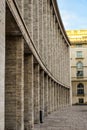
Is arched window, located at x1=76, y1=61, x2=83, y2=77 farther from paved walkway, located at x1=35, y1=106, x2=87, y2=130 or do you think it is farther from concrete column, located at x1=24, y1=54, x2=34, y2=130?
concrete column, located at x1=24, y1=54, x2=34, y2=130

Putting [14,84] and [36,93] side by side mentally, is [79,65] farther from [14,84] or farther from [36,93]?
[14,84]

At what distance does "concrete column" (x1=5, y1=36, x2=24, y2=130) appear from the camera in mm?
18094

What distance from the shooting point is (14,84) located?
18.4 m

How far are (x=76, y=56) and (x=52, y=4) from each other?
5057cm

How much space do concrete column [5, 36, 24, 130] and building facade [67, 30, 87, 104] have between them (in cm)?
7438

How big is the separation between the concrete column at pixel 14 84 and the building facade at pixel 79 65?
74382mm

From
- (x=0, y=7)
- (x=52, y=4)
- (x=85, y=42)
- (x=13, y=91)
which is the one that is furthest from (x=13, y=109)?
(x=85, y=42)

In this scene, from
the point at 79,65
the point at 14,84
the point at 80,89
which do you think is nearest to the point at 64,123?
the point at 14,84

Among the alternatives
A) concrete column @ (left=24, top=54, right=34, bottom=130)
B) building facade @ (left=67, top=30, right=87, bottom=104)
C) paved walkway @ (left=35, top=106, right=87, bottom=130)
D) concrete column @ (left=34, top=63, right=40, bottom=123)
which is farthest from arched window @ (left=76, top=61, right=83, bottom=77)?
concrete column @ (left=24, top=54, right=34, bottom=130)

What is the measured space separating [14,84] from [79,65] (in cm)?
7819

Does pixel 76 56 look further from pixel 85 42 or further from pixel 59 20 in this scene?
pixel 59 20

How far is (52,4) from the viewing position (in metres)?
45.3

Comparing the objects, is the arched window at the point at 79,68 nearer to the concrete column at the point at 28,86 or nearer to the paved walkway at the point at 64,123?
the paved walkway at the point at 64,123

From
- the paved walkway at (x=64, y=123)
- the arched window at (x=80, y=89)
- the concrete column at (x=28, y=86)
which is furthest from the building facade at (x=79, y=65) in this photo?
the concrete column at (x=28, y=86)
